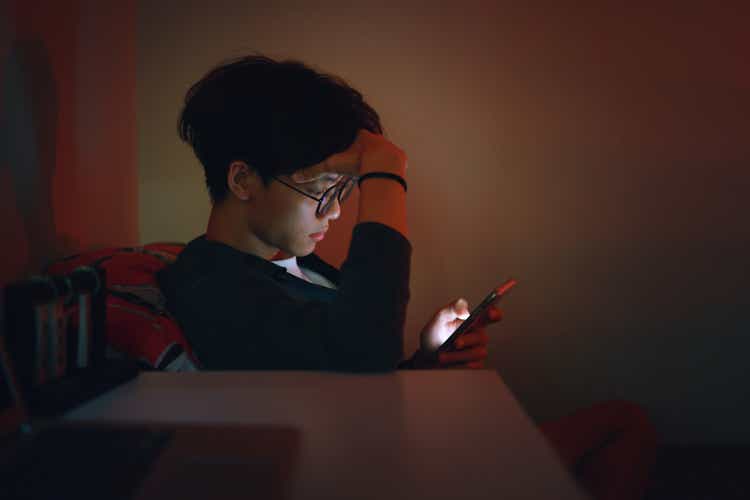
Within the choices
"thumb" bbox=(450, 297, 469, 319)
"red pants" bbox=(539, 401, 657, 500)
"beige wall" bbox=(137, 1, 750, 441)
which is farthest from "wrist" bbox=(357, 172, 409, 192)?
"beige wall" bbox=(137, 1, 750, 441)

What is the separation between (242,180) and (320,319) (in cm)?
38

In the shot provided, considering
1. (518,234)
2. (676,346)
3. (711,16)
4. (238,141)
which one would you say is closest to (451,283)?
(518,234)

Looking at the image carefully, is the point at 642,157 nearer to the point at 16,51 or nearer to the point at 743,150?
the point at 743,150

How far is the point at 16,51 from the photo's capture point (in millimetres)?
901

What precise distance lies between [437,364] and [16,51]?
1.02 metres

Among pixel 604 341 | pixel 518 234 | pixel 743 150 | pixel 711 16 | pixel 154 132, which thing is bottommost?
pixel 604 341

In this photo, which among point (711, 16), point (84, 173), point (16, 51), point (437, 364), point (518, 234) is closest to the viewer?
point (16, 51)

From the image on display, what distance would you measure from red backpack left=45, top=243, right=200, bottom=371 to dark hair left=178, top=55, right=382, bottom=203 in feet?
0.81

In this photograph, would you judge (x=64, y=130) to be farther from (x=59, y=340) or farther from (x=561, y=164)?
(x=561, y=164)

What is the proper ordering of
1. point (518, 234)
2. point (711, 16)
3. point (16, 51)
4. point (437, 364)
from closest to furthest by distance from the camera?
point (16, 51) < point (437, 364) < point (711, 16) < point (518, 234)

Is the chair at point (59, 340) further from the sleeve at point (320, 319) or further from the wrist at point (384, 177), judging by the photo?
the wrist at point (384, 177)

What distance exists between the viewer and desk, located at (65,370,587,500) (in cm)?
39

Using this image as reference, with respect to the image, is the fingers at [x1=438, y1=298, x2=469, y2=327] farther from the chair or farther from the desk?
the chair

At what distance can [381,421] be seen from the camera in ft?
1.70
